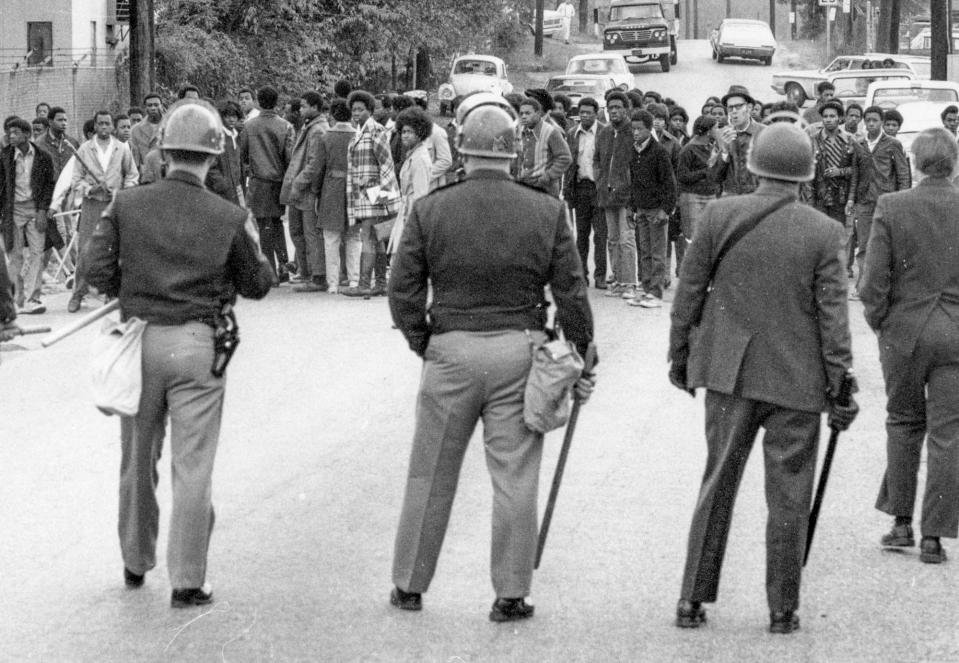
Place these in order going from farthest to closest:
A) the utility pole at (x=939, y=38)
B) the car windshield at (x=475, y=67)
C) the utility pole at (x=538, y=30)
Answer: the utility pole at (x=538, y=30) → the car windshield at (x=475, y=67) → the utility pole at (x=939, y=38)

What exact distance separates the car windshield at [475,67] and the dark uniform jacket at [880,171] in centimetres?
3131

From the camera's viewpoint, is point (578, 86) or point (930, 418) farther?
point (578, 86)

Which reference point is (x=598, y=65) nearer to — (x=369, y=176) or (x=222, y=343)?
(x=369, y=176)

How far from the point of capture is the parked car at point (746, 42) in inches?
2354

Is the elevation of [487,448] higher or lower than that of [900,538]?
higher

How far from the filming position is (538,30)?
65.5 metres

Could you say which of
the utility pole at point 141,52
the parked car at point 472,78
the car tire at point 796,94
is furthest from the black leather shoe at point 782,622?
the parked car at point 472,78

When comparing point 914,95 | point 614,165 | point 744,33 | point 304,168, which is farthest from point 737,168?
point 744,33

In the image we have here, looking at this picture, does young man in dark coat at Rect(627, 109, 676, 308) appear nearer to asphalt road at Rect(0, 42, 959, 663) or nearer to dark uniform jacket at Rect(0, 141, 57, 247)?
asphalt road at Rect(0, 42, 959, 663)

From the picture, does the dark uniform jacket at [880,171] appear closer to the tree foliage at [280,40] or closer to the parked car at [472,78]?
the tree foliage at [280,40]

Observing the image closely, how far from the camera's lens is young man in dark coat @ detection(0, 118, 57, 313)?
595 inches

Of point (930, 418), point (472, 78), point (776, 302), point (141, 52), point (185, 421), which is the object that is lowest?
point (930, 418)

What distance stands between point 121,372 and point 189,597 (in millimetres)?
886

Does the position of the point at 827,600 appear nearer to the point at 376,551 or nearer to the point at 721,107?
the point at 376,551
